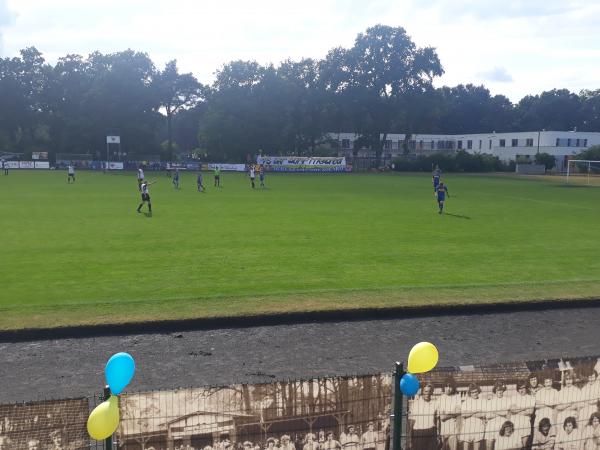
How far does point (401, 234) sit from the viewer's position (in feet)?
65.3

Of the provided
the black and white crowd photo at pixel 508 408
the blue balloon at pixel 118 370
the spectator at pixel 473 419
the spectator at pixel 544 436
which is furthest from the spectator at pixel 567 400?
the blue balloon at pixel 118 370

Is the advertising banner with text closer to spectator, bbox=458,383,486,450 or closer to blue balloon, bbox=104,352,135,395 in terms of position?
spectator, bbox=458,383,486,450

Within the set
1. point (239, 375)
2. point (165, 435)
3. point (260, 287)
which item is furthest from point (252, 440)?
point (260, 287)

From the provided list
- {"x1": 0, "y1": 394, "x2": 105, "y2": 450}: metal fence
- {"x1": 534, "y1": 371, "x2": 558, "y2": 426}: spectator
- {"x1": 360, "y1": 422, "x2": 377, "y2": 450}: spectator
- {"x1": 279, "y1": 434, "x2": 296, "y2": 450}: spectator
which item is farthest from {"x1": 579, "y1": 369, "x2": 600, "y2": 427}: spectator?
{"x1": 0, "y1": 394, "x2": 105, "y2": 450}: metal fence

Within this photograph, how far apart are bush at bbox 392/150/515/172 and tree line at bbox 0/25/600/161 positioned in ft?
27.5

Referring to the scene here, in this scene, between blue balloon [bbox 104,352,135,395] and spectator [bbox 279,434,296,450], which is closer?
blue balloon [bbox 104,352,135,395]

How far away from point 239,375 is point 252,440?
12.4 feet

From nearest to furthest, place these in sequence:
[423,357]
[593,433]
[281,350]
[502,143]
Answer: [423,357]
[593,433]
[281,350]
[502,143]

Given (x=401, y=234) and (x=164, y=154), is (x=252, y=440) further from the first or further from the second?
(x=164, y=154)

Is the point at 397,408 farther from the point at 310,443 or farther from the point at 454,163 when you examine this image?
the point at 454,163

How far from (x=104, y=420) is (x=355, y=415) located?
1.96m

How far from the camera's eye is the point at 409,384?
421 centimetres

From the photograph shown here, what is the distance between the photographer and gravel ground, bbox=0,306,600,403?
783 centimetres

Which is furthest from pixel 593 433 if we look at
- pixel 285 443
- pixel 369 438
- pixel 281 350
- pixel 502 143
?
pixel 502 143
